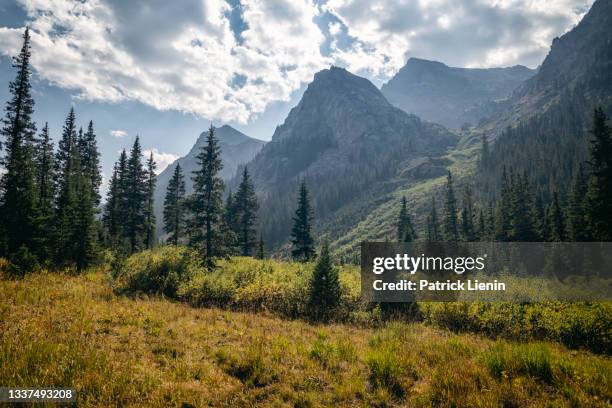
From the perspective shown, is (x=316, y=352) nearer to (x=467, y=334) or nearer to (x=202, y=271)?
(x=467, y=334)

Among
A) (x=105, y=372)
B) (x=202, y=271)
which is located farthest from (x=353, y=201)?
(x=105, y=372)

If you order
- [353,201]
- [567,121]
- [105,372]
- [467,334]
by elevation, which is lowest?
[467,334]

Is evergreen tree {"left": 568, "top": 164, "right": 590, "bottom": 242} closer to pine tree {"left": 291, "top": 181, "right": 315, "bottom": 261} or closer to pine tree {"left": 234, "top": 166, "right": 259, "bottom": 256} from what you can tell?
pine tree {"left": 291, "top": 181, "right": 315, "bottom": 261}

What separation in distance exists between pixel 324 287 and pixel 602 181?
31.5m

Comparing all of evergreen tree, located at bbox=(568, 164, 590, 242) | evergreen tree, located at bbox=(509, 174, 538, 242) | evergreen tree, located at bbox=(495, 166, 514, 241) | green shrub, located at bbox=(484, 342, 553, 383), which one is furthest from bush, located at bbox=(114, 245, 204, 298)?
evergreen tree, located at bbox=(495, 166, 514, 241)

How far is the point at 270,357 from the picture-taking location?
827cm

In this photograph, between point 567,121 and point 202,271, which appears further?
point 567,121

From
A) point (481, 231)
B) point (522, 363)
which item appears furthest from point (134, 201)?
point (481, 231)

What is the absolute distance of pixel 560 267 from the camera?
35531mm

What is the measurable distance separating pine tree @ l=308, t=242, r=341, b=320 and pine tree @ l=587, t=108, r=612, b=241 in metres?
29.5

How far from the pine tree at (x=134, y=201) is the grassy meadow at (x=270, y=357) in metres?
26.7

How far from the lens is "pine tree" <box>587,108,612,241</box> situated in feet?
95.1

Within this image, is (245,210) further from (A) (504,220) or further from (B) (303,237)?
(A) (504,220)

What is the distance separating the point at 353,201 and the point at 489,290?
17777 centimetres
